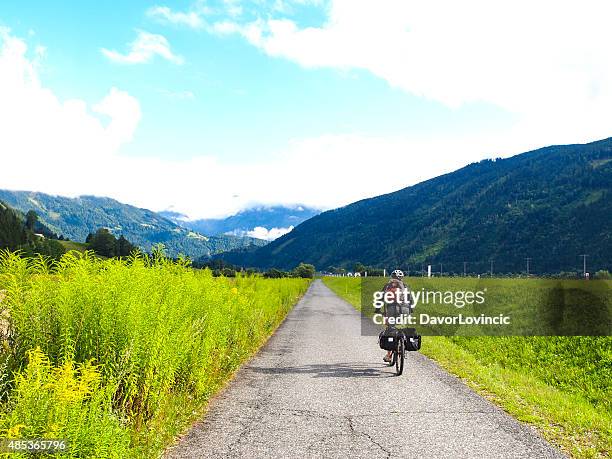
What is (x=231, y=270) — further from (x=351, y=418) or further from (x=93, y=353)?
(x=93, y=353)

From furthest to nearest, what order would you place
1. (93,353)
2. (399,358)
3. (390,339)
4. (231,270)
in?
1. (231,270)
2. (390,339)
3. (399,358)
4. (93,353)

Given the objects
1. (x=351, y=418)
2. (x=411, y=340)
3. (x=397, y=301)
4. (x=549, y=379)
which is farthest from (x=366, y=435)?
(x=549, y=379)

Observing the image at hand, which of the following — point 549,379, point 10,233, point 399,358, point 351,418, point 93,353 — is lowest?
point 549,379

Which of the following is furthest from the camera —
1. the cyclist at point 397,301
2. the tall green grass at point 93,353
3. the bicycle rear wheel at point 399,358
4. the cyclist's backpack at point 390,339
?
the cyclist at point 397,301

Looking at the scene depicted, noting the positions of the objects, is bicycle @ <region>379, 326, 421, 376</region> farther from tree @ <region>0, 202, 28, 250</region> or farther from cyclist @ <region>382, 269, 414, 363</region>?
tree @ <region>0, 202, 28, 250</region>

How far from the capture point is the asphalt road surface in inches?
266

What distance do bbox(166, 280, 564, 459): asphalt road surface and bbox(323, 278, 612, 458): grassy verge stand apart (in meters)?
0.47

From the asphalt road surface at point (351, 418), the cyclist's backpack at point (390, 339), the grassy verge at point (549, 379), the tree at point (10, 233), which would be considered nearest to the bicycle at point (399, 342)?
the cyclist's backpack at point (390, 339)

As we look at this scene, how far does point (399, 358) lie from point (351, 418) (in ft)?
Answer: 13.8

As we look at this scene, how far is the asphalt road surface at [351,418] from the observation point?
6754 mm

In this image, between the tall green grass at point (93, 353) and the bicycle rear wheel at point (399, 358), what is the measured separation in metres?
5.52

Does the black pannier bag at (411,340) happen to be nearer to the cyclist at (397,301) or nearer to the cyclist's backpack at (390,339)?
the cyclist's backpack at (390,339)

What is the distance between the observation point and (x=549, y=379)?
16594 mm

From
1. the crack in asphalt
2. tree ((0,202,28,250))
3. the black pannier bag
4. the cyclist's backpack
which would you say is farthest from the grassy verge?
tree ((0,202,28,250))
